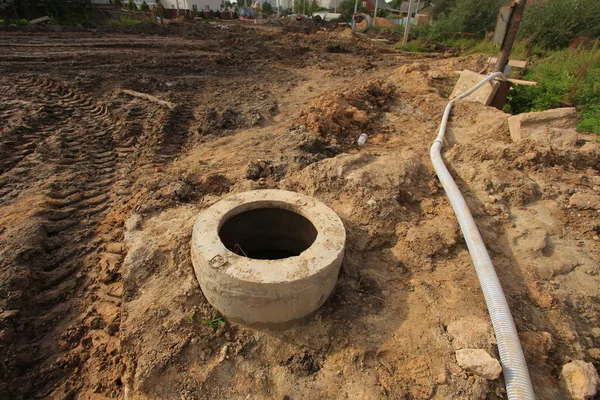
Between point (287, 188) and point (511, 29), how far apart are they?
5912mm

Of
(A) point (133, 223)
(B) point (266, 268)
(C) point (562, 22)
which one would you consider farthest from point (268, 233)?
(C) point (562, 22)

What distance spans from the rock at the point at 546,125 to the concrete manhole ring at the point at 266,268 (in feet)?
13.5

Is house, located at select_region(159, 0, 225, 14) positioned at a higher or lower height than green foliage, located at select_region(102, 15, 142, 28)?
higher

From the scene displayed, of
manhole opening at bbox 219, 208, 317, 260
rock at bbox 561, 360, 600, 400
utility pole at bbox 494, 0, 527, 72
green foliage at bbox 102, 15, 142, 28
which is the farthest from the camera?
green foliage at bbox 102, 15, 142, 28

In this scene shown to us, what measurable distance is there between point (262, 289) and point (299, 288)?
29 cm

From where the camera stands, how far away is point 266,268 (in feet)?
8.30

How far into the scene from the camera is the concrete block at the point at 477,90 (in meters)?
6.62

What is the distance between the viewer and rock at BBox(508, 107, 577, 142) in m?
5.13

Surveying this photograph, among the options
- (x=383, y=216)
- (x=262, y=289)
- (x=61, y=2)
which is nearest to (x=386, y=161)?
(x=383, y=216)

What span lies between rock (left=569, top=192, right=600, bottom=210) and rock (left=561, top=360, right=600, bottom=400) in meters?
2.11

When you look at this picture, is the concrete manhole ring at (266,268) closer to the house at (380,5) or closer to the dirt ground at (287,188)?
the dirt ground at (287,188)

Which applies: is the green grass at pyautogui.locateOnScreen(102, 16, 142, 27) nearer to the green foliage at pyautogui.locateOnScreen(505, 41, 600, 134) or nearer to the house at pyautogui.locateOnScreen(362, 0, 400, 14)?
the green foliage at pyautogui.locateOnScreen(505, 41, 600, 134)

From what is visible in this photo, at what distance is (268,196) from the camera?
11.1 ft

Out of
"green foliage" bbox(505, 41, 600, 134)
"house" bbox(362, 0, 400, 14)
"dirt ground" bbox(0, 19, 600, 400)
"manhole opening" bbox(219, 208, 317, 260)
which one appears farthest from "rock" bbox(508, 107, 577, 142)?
"house" bbox(362, 0, 400, 14)
